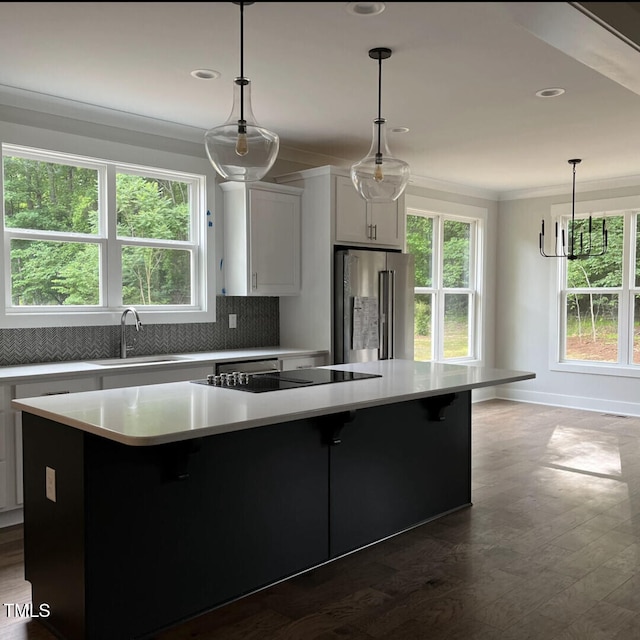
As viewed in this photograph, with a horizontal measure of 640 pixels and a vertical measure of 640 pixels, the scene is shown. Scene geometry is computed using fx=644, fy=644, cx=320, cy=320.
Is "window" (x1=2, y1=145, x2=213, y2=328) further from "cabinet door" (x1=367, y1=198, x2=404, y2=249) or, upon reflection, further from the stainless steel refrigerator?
"cabinet door" (x1=367, y1=198, x2=404, y2=249)

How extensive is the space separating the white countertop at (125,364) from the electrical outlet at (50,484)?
120 cm

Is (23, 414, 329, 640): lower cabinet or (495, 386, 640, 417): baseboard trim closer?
(23, 414, 329, 640): lower cabinet

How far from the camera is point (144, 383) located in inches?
156

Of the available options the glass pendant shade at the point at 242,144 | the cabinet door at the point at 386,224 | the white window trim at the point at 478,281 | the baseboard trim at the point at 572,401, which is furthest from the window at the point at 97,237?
the baseboard trim at the point at 572,401

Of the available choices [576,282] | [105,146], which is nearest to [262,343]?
[105,146]

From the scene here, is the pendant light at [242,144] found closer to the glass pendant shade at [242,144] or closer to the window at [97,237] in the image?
the glass pendant shade at [242,144]

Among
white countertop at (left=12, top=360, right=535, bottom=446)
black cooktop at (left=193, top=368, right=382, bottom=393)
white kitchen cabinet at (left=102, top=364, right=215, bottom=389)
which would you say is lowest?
white kitchen cabinet at (left=102, top=364, right=215, bottom=389)

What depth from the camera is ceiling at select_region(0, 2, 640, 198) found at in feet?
8.90

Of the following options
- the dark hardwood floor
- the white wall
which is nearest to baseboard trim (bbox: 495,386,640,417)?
the white wall

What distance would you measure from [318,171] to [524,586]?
3414 millimetres

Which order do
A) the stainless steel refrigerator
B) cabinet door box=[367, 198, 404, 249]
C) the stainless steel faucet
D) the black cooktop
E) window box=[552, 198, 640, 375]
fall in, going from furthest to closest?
window box=[552, 198, 640, 375] → cabinet door box=[367, 198, 404, 249] → the stainless steel refrigerator → the stainless steel faucet → the black cooktop

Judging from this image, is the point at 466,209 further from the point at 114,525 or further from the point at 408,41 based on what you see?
the point at 114,525

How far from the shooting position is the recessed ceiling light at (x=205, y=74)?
137 inches

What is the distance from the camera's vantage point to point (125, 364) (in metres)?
4.13
